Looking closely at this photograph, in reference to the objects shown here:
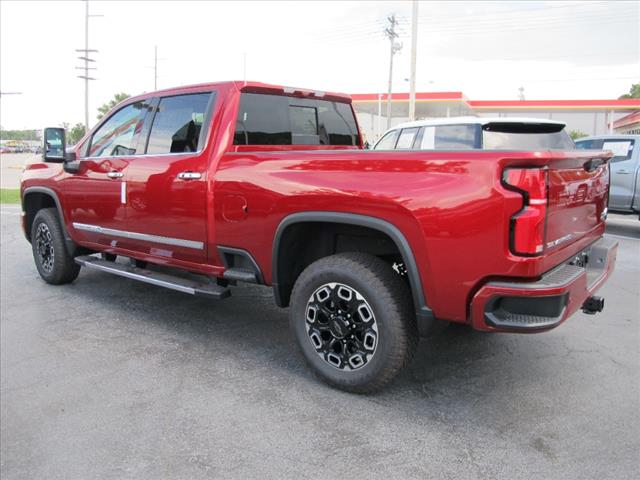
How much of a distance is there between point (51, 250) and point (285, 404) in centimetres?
388

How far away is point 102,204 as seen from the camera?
17.0 ft

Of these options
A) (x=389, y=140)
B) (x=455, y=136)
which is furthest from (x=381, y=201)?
(x=389, y=140)

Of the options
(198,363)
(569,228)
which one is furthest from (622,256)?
(198,363)

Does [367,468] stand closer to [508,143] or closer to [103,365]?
[103,365]

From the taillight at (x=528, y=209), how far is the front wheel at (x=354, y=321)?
2.62 ft

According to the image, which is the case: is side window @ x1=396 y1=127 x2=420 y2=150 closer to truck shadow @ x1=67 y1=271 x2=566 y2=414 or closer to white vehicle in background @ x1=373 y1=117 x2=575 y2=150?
white vehicle in background @ x1=373 y1=117 x2=575 y2=150

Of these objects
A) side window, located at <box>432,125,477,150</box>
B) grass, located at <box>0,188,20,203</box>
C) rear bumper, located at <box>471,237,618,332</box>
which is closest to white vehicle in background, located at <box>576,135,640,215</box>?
side window, located at <box>432,125,477,150</box>

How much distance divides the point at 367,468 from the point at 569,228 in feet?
5.67

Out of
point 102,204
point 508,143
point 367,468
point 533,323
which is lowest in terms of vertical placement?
point 367,468

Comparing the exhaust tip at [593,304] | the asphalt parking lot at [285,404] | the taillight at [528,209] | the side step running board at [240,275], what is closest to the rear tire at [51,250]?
the asphalt parking lot at [285,404]

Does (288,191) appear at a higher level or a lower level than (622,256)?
higher

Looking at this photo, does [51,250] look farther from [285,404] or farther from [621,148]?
[621,148]

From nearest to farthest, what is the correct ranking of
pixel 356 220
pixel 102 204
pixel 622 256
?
pixel 356 220 → pixel 102 204 → pixel 622 256

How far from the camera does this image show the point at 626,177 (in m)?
10.1
